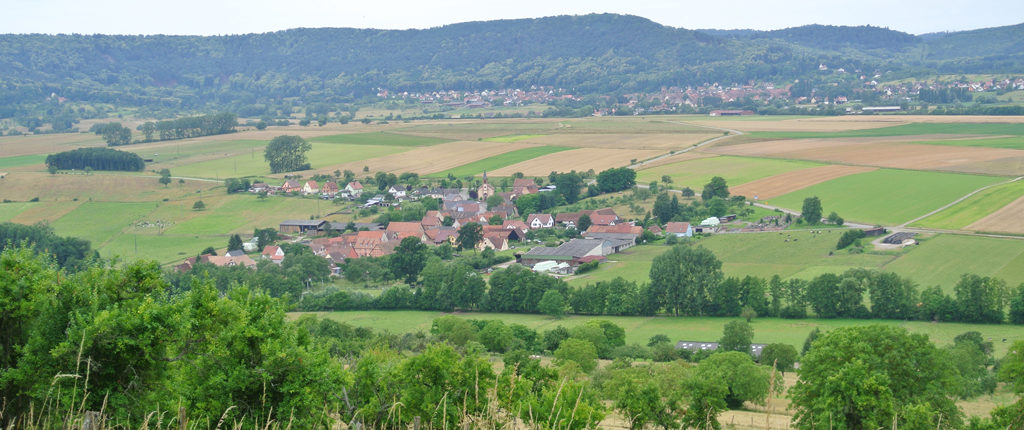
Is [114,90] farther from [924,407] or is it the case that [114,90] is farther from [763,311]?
[924,407]

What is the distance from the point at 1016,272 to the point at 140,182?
207ft

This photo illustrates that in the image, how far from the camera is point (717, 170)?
73.1 meters

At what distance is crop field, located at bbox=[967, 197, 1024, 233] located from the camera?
4692cm

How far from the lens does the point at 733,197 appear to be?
202 feet

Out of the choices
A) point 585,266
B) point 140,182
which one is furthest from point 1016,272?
point 140,182

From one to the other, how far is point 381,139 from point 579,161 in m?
32.2

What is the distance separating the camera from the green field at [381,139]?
10125 cm

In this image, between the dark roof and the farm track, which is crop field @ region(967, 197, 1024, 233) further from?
the dark roof

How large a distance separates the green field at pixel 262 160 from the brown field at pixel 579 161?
17.7 meters

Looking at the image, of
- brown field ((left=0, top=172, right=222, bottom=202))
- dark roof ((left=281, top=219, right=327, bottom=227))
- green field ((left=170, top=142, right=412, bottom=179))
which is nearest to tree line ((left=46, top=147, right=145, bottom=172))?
green field ((left=170, top=142, right=412, bottom=179))

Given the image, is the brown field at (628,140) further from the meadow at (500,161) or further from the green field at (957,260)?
the green field at (957,260)

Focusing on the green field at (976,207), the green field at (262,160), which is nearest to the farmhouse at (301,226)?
the green field at (262,160)

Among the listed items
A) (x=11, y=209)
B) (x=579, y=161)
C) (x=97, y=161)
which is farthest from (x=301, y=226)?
(x=97, y=161)

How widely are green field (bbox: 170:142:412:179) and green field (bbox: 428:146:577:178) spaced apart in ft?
41.2
